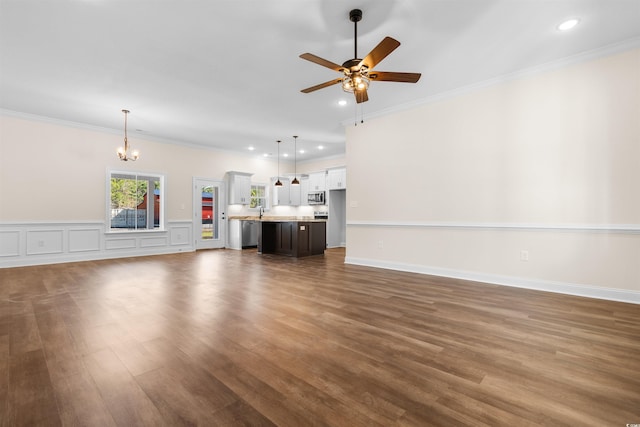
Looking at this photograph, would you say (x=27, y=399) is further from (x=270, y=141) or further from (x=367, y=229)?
(x=270, y=141)

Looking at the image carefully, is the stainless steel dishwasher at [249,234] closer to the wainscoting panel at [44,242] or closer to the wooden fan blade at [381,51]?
the wainscoting panel at [44,242]

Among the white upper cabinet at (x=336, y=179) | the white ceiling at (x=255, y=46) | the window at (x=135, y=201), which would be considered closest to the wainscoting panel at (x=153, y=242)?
the window at (x=135, y=201)

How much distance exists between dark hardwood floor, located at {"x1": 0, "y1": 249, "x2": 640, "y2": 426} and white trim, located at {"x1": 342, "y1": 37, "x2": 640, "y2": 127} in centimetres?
297

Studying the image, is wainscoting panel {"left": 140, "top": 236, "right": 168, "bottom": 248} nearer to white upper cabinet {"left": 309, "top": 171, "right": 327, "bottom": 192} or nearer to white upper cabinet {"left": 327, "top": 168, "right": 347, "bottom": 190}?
white upper cabinet {"left": 309, "top": 171, "right": 327, "bottom": 192}

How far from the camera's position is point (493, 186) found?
14.1ft

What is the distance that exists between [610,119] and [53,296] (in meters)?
7.12

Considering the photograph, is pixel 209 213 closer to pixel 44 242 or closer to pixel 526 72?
pixel 44 242

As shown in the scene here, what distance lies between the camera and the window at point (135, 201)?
6883 millimetres

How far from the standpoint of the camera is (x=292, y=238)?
22.7 feet

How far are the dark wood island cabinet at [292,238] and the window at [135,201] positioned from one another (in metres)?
2.79

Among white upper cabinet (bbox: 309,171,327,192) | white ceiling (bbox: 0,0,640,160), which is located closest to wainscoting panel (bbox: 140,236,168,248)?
white ceiling (bbox: 0,0,640,160)

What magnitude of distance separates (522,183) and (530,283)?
139 cm

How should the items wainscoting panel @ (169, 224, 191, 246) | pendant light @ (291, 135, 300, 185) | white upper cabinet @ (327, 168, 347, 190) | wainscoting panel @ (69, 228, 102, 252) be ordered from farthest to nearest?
1. white upper cabinet @ (327, 168, 347, 190)
2. pendant light @ (291, 135, 300, 185)
3. wainscoting panel @ (169, 224, 191, 246)
4. wainscoting panel @ (69, 228, 102, 252)

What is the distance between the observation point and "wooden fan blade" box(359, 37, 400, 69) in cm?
240
